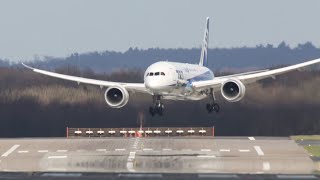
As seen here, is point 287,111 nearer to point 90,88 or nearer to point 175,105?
point 175,105

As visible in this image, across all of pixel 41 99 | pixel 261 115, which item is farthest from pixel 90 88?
pixel 261 115

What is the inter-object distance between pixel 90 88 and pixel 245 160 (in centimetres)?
3551

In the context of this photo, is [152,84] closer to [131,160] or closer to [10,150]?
[131,160]

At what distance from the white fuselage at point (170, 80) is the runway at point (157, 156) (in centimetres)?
448

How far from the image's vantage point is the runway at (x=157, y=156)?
59.7 metres

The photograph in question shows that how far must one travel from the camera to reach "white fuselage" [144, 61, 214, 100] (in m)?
70.6

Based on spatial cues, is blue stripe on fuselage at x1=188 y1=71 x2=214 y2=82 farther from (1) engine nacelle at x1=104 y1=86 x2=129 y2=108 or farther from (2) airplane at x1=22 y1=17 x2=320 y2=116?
(1) engine nacelle at x1=104 y1=86 x2=129 y2=108

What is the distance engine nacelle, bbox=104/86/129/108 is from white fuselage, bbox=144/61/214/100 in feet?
11.5

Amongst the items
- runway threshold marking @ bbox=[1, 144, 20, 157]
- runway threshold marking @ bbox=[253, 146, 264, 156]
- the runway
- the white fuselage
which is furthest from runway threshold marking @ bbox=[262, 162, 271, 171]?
runway threshold marking @ bbox=[1, 144, 20, 157]

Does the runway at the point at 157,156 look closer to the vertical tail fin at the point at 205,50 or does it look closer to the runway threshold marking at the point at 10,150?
the runway threshold marking at the point at 10,150

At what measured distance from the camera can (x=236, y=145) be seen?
78750 millimetres

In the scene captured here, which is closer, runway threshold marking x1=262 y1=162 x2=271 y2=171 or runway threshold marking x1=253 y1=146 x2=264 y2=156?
runway threshold marking x1=262 y1=162 x2=271 y2=171

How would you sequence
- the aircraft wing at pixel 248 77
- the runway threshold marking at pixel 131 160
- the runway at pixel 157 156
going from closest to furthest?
the runway threshold marking at pixel 131 160
the runway at pixel 157 156
the aircraft wing at pixel 248 77

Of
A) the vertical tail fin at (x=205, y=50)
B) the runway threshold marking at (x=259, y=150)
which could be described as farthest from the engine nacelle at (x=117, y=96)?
the vertical tail fin at (x=205, y=50)
